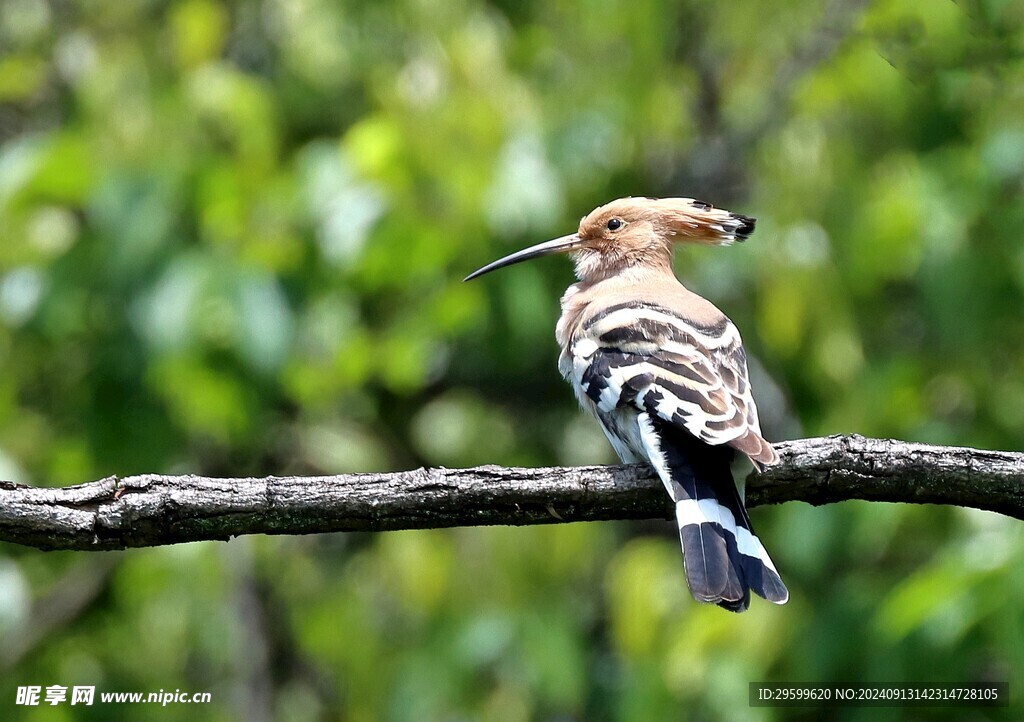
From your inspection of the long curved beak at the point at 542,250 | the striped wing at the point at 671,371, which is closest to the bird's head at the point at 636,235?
the long curved beak at the point at 542,250

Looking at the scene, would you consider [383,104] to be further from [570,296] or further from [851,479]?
[851,479]

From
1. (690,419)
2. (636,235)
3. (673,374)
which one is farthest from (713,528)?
(636,235)

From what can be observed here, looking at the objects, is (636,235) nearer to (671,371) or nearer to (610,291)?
(610,291)

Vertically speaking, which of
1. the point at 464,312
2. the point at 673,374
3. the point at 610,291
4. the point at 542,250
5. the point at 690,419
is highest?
the point at 464,312

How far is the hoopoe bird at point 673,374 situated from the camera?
2.58 m

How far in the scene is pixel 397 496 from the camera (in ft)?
7.61

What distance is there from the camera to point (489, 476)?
2350 mm

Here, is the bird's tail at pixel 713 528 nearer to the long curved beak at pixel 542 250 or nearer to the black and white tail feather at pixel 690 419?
the black and white tail feather at pixel 690 419

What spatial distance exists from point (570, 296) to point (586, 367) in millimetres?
877

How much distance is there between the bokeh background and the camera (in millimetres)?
4230

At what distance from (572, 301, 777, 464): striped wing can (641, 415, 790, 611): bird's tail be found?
8cm

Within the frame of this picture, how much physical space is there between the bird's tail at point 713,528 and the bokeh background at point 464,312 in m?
0.98

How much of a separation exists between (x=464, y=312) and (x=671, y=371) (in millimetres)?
1626

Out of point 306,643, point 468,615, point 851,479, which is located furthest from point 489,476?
point 306,643
